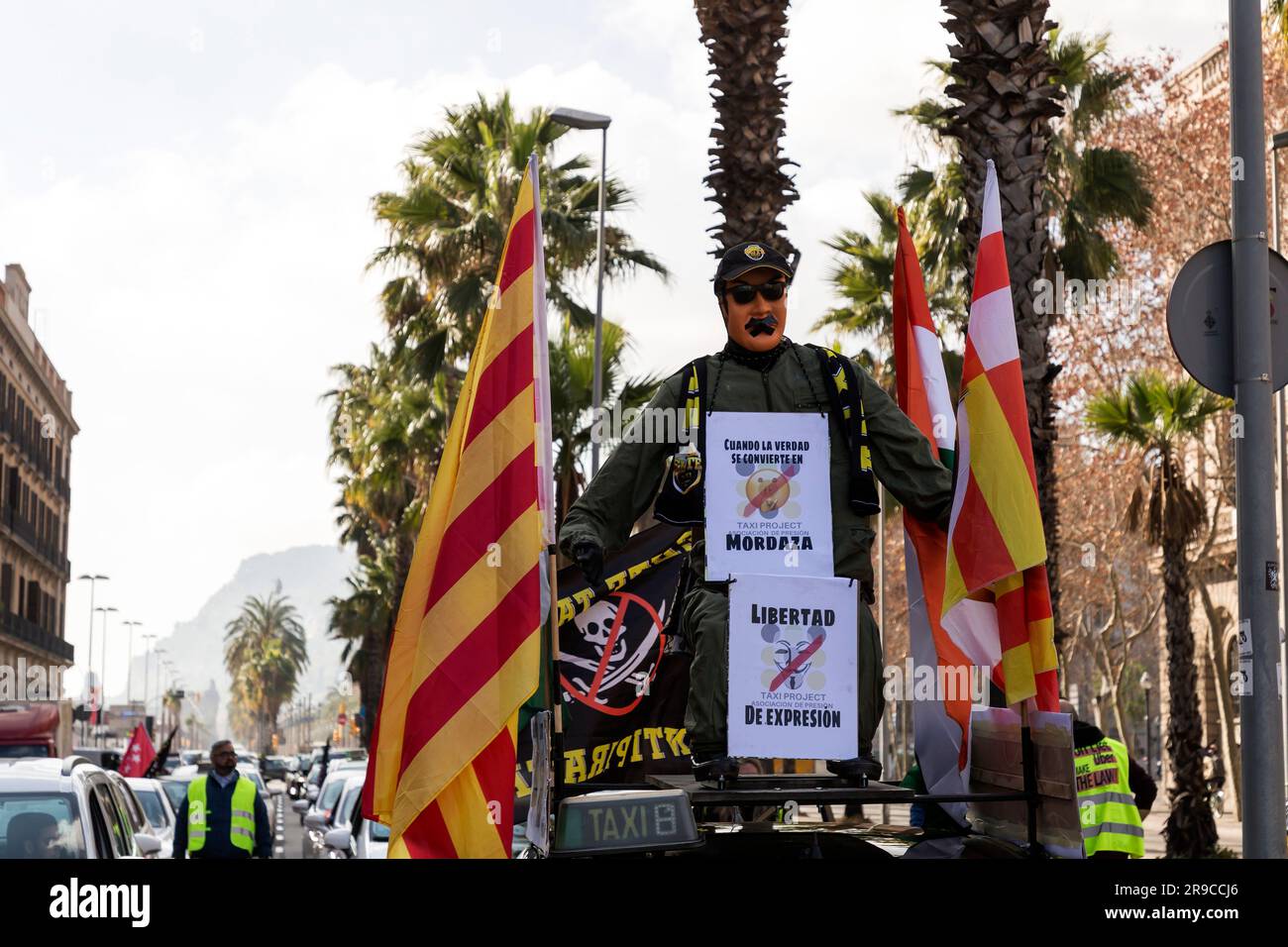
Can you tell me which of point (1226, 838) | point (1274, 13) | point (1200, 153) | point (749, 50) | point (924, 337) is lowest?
point (1226, 838)

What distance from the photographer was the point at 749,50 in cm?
1523

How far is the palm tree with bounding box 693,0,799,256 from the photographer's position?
49.0ft

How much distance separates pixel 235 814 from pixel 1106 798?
251 inches

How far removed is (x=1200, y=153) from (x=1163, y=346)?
3934 mm

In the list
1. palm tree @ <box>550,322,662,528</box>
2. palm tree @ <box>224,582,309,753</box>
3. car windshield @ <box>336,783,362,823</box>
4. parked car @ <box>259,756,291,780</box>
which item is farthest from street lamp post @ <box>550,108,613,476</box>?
palm tree @ <box>224,582,309,753</box>

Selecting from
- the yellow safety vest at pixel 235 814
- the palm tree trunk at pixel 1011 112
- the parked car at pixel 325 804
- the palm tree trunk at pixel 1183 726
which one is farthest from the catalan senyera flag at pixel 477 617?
the palm tree trunk at pixel 1183 726

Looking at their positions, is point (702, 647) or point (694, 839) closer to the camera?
point (694, 839)

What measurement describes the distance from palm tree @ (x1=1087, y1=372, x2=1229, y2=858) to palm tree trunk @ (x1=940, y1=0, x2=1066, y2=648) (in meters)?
11.1

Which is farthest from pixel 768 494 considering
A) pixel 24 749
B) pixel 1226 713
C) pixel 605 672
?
pixel 1226 713

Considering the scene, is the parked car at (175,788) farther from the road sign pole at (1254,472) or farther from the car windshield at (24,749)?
the road sign pole at (1254,472)

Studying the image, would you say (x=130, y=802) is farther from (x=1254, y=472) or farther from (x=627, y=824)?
(x=627, y=824)

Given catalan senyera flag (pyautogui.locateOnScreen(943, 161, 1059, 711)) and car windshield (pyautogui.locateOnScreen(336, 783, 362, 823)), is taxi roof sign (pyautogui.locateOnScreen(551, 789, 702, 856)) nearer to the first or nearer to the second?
catalan senyera flag (pyautogui.locateOnScreen(943, 161, 1059, 711))
